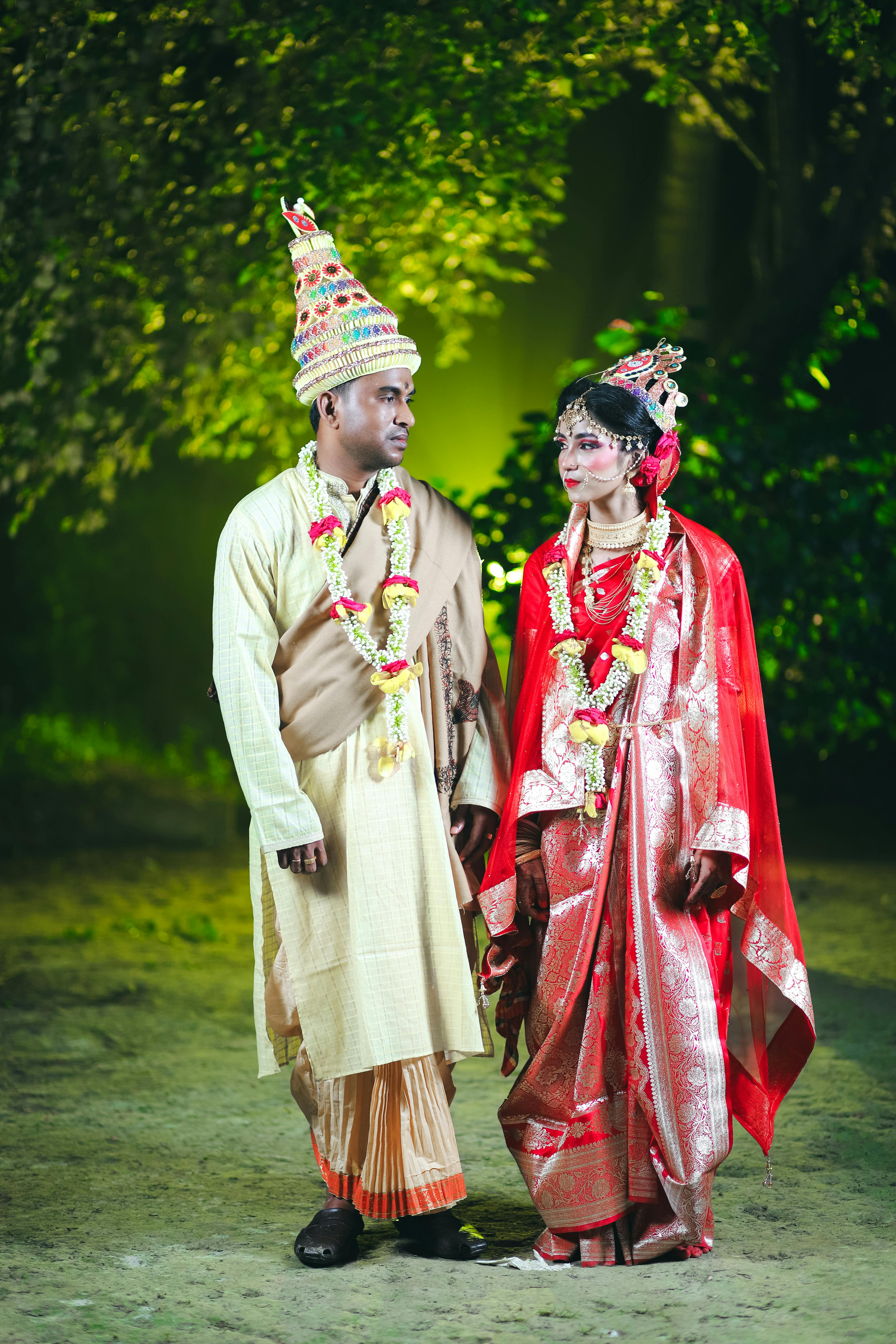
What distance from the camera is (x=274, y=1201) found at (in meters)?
3.22

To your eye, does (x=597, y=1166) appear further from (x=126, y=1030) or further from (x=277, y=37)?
(x=277, y=37)

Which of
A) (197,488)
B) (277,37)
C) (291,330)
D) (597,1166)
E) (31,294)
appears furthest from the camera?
(197,488)

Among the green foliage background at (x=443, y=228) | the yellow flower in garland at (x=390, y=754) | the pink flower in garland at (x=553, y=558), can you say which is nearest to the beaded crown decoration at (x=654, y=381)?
the pink flower in garland at (x=553, y=558)

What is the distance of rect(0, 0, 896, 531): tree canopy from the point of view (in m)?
5.36

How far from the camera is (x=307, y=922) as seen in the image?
9.31 feet

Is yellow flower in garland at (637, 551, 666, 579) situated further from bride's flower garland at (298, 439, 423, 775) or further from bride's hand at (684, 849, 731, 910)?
bride's hand at (684, 849, 731, 910)

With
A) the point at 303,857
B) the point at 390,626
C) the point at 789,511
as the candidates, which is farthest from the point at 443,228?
the point at 303,857

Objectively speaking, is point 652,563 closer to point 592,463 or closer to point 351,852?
A: point 592,463

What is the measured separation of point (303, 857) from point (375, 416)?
94cm

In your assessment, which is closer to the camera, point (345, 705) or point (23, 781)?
point (345, 705)

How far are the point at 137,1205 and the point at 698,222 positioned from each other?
6.44 m

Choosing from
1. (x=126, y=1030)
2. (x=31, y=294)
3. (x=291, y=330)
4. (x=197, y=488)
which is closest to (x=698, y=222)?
(x=291, y=330)

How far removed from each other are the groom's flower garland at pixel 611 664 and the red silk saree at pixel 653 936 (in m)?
0.03

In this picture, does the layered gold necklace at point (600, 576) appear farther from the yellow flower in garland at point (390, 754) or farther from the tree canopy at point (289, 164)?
the tree canopy at point (289, 164)
